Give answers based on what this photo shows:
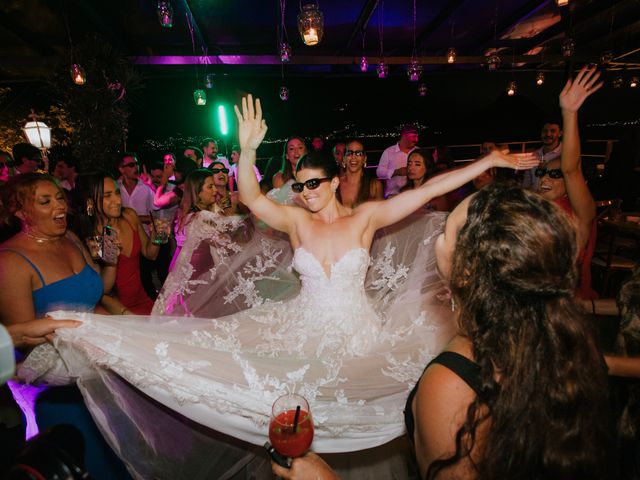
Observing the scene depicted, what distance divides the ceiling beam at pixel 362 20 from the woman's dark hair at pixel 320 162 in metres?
5.62

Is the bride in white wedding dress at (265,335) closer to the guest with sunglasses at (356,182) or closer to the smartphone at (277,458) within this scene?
the smartphone at (277,458)

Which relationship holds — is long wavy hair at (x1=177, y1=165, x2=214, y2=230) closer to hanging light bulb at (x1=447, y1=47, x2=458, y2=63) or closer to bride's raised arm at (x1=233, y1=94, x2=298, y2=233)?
bride's raised arm at (x1=233, y1=94, x2=298, y2=233)

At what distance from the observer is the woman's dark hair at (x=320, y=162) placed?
Result: 2357 mm

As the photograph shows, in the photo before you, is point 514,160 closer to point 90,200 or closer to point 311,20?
point 90,200

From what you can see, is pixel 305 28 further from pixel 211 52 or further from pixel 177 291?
pixel 211 52

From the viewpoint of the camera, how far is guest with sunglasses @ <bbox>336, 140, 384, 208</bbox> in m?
4.23

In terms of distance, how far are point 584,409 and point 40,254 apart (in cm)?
249

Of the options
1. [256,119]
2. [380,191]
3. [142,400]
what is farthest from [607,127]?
[142,400]

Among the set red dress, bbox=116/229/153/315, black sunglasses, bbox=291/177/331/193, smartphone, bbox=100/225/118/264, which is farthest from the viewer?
red dress, bbox=116/229/153/315

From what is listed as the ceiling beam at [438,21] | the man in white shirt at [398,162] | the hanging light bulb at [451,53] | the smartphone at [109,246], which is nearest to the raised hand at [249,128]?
the smartphone at [109,246]

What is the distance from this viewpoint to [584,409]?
0.89 m

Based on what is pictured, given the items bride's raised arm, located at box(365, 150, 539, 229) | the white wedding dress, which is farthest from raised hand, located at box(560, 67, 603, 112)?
the white wedding dress

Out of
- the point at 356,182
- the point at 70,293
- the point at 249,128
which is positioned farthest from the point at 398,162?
the point at 70,293

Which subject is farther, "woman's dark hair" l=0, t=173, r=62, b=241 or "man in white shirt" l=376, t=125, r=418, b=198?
"man in white shirt" l=376, t=125, r=418, b=198
